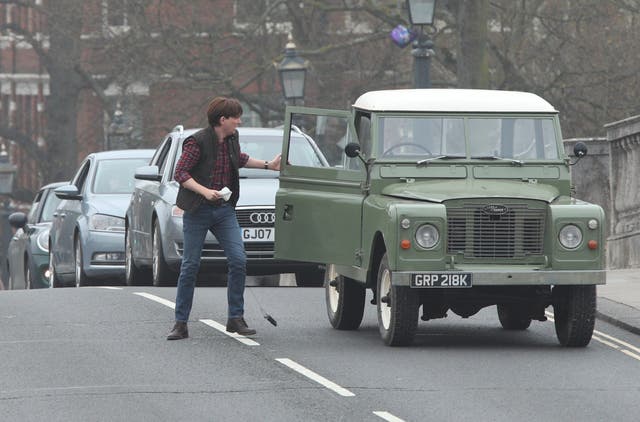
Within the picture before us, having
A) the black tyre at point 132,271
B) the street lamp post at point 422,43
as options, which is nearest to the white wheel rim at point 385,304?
the black tyre at point 132,271

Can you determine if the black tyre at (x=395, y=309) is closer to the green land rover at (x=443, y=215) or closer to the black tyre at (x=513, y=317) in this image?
the green land rover at (x=443, y=215)

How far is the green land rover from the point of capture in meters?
13.2

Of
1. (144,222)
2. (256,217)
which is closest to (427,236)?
(256,217)

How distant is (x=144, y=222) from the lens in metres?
20.1

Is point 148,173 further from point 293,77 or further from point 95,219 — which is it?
point 293,77

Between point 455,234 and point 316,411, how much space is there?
3.11m

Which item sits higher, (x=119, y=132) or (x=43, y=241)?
(x=119, y=132)

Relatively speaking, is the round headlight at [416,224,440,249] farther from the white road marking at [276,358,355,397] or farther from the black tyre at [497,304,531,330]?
the black tyre at [497,304,531,330]

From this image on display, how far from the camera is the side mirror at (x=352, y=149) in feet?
46.3

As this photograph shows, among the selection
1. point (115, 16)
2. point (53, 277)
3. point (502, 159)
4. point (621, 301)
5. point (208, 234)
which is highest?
point (115, 16)

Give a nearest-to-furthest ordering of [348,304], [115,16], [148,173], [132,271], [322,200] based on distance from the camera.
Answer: [322,200] → [348,304] → [148,173] → [132,271] → [115,16]

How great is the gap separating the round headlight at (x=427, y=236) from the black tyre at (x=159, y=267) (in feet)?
21.5

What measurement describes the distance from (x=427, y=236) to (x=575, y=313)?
1.26 meters

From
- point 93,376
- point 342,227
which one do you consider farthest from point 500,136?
point 93,376
